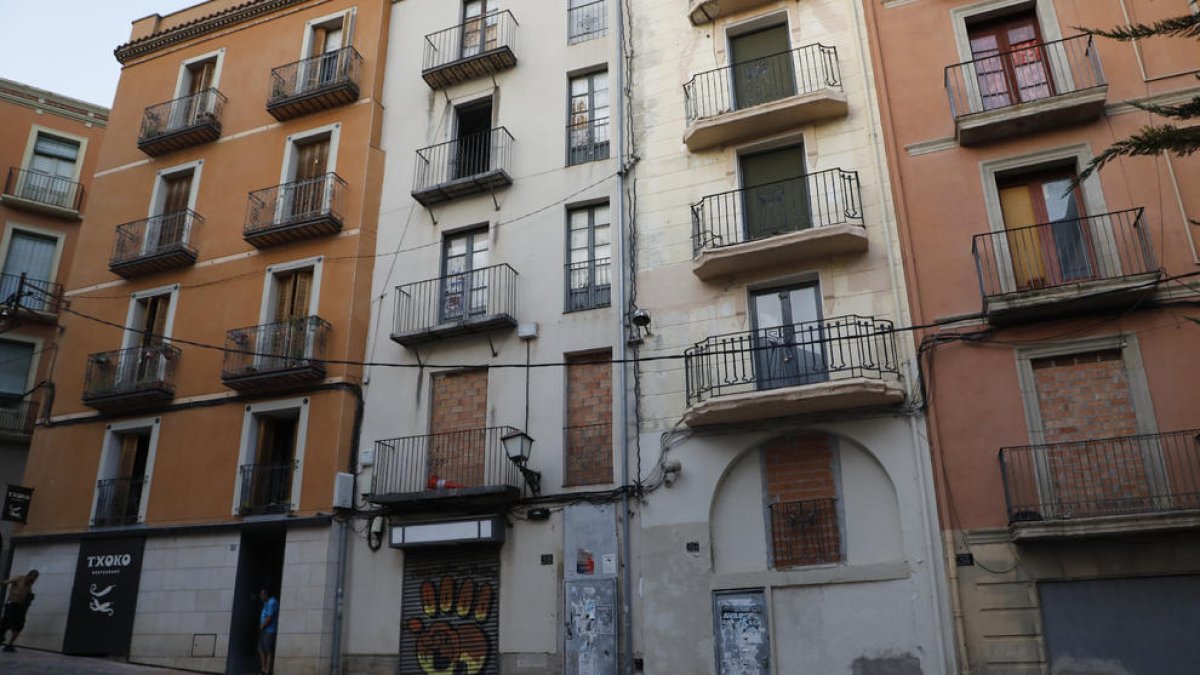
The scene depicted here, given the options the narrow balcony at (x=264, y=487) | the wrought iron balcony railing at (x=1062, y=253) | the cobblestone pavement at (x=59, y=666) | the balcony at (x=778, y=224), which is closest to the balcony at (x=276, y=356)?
the narrow balcony at (x=264, y=487)

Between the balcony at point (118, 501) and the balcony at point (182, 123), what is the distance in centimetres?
834

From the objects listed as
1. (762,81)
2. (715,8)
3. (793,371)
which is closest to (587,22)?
(715,8)

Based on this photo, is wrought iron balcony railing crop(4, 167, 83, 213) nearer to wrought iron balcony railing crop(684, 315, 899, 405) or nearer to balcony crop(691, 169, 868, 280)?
balcony crop(691, 169, 868, 280)

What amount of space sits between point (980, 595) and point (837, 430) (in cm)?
312

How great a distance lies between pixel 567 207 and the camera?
57.2 feet

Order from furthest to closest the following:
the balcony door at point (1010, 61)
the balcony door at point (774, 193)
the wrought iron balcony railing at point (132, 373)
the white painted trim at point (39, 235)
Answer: the white painted trim at point (39, 235) → the wrought iron balcony railing at point (132, 373) → the balcony door at point (774, 193) → the balcony door at point (1010, 61)

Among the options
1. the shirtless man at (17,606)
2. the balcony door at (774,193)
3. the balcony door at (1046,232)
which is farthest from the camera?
the shirtless man at (17,606)

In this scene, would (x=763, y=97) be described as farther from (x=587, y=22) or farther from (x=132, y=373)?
(x=132, y=373)

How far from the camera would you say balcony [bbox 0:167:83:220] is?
26.0 metres

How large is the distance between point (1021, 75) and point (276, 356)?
48.7 feet

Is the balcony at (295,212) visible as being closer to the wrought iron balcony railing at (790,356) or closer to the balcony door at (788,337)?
the wrought iron balcony railing at (790,356)

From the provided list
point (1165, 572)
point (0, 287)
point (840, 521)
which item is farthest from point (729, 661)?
point (0, 287)

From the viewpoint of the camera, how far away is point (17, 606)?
56.7 feet

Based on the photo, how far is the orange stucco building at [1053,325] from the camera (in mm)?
11805
